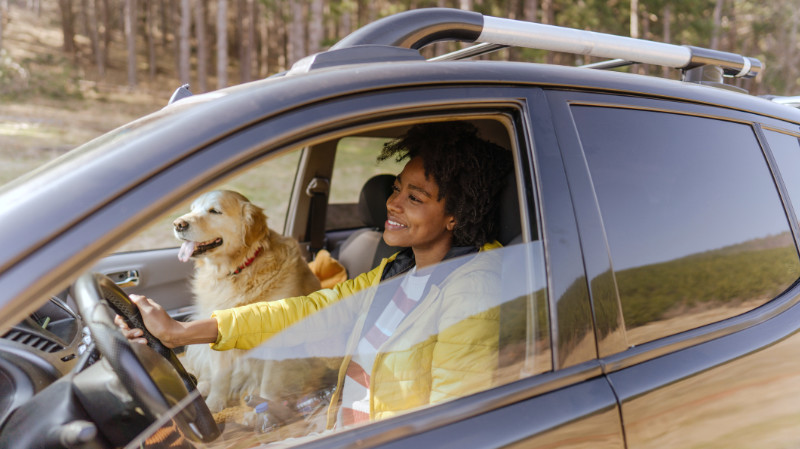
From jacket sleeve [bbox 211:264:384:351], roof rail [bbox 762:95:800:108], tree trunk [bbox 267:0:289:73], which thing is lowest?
jacket sleeve [bbox 211:264:384:351]

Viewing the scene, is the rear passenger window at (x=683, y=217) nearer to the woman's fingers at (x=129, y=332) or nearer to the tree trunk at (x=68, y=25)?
the woman's fingers at (x=129, y=332)

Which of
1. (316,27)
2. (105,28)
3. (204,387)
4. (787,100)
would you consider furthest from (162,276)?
(105,28)

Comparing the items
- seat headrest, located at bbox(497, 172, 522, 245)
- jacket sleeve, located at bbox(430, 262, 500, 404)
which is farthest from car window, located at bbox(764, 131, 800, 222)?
jacket sleeve, located at bbox(430, 262, 500, 404)

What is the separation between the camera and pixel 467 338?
155cm

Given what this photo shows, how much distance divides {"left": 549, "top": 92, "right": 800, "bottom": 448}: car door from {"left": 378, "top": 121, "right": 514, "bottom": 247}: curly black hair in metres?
0.38

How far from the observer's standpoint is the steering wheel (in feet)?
4.62

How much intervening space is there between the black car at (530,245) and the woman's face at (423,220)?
0.19m

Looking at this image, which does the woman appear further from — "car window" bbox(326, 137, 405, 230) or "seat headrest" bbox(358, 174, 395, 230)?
"car window" bbox(326, 137, 405, 230)

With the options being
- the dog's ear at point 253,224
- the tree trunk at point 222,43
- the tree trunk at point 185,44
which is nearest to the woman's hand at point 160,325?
the dog's ear at point 253,224

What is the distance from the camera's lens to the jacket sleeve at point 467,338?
1.45 metres

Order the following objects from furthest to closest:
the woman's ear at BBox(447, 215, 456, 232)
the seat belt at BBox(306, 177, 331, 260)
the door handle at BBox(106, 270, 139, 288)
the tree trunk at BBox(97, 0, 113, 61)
Result: the tree trunk at BBox(97, 0, 113, 61)
the seat belt at BBox(306, 177, 331, 260)
the door handle at BBox(106, 270, 139, 288)
the woman's ear at BBox(447, 215, 456, 232)

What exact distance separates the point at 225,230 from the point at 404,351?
1777 millimetres

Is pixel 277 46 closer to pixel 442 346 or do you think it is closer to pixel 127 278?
pixel 127 278

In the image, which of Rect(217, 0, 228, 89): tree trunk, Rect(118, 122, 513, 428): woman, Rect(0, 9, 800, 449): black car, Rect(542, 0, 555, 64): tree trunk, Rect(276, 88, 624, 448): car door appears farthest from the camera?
Rect(542, 0, 555, 64): tree trunk
